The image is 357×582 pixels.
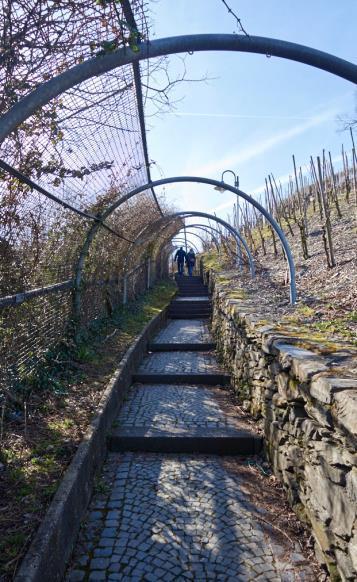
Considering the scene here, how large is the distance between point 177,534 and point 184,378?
311cm

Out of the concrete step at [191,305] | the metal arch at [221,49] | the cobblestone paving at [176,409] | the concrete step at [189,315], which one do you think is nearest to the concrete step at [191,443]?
the cobblestone paving at [176,409]

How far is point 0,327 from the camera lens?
3.22 metres

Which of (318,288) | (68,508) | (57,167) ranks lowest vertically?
(68,508)

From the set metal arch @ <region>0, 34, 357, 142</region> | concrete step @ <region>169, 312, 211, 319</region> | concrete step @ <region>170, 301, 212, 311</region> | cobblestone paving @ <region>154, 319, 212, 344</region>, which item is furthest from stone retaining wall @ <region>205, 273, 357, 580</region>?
concrete step @ <region>170, 301, 212, 311</region>

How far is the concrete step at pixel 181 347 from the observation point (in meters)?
7.49

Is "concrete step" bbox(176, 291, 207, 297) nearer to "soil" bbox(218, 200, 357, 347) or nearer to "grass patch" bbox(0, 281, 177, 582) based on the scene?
"soil" bbox(218, 200, 357, 347)

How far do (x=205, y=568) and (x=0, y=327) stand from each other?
7.20 feet

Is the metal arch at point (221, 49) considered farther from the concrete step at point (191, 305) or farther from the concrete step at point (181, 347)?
the concrete step at point (191, 305)

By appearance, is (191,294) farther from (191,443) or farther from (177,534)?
(177,534)

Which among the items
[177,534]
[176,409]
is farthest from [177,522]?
[176,409]

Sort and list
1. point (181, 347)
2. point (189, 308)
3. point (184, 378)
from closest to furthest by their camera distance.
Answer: point (184, 378), point (181, 347), point (189, 308)

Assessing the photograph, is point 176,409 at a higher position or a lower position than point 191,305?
lower

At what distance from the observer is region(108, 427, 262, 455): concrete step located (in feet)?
12.2

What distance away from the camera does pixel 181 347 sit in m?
7.51
